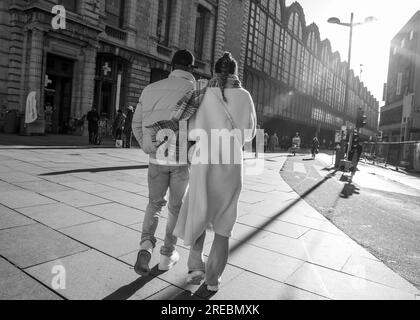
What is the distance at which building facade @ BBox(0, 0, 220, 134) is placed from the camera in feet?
56.2

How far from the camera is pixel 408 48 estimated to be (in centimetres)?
5309

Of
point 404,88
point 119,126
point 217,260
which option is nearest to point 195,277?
point 217,260

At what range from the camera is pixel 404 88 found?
174 feet

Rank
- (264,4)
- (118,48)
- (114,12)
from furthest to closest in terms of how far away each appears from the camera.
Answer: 1. (264,4)
2. (114,12)
3. (118,48)

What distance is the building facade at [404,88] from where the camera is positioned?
150 ft

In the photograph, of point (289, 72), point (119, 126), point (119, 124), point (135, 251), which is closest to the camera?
point (135, 251)

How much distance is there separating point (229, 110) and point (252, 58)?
3649 centimetres

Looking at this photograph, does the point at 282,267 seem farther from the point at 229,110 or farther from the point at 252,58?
the point at 252,58

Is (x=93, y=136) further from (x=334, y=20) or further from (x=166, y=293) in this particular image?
(x=334, y=20)

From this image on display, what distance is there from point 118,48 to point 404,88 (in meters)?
46.4

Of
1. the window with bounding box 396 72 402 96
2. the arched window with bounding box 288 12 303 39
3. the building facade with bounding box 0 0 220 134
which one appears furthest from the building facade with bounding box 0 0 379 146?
the window with bounding box 396 72 402 96

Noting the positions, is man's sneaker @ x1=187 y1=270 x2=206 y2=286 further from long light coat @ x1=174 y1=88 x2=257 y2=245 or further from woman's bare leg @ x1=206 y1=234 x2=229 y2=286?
long light coat @ x1=174 y1=88 x2=257 y2=245
